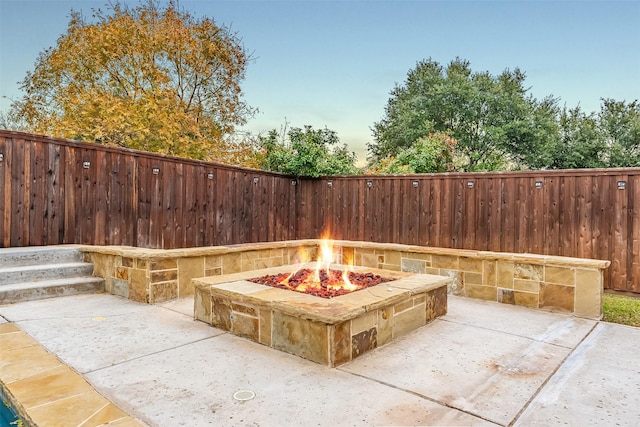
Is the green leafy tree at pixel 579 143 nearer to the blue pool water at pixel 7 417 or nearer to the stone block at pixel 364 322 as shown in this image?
the stone block at pixel 364 322

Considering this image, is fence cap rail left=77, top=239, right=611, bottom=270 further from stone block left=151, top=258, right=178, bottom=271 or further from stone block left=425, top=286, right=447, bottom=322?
stone block left=425, top=286, right=447, bottom=322

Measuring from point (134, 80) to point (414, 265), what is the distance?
10912 millimetres

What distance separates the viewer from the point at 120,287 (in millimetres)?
4473

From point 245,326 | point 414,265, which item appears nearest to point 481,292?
point 414,265

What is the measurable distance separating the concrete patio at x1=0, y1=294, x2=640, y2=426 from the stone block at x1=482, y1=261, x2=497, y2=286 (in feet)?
3.08

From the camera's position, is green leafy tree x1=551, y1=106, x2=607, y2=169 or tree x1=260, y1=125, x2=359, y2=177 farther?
green leafy tree x1=551, y1=106, x2=607, y2=169

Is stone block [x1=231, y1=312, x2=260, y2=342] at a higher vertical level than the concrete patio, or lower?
higher

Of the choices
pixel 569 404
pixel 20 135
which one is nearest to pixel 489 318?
pixel 569 404

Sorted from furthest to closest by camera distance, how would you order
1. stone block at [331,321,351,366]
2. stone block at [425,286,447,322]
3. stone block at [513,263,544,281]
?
1. stone block at [513,263,544,281]
2. stone block at [425,286,447,322]
3. stone block at [331,321,351,366]

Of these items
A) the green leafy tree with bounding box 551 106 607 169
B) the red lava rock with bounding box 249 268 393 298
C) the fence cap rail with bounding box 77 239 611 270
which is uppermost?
the green leafy tree with bounding box 551 106 607 169

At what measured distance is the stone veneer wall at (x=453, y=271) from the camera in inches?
161

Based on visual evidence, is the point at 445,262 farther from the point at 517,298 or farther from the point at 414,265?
the point at 517,298

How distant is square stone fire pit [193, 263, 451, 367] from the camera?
106 inches

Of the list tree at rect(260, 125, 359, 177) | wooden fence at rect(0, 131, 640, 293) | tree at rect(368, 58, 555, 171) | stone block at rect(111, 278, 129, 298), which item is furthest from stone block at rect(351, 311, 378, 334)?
tree at rect(368, 58, 555, 171)
